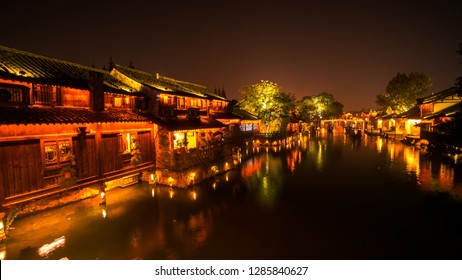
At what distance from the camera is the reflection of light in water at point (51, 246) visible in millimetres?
9990

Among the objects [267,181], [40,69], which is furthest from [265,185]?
[40,69]

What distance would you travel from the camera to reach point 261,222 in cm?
1254

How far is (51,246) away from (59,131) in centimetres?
562

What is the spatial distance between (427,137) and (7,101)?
147 feet

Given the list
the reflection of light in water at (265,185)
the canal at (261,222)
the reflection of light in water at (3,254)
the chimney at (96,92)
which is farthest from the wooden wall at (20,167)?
the reflection of light in water at (265,185)

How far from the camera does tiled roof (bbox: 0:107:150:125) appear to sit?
10.3m

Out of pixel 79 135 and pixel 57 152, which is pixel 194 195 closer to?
pixel 79 135

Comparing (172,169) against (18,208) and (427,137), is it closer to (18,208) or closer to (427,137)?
(18,208)

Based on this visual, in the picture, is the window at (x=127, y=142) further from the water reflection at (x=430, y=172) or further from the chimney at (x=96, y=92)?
the water reflection at (x=430, y=172)

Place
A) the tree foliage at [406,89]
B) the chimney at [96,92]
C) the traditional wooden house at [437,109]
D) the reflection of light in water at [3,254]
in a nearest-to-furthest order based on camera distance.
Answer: the reflection of light in water at [3,254]
the chimney at [96,92]
the traditional wooden house at [437,109]
the tree foliage at [406,89]

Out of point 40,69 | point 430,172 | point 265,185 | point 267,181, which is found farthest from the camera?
point 430,172

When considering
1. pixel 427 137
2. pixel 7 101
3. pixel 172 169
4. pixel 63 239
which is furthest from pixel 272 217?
pixel 427 137

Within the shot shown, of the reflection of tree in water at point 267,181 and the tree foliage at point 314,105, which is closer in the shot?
the reflection of tree in water at point 267,181

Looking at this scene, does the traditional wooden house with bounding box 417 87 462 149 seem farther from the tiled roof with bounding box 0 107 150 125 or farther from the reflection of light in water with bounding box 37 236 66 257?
the reflection of light in water with bounding box 37 236 66 257
